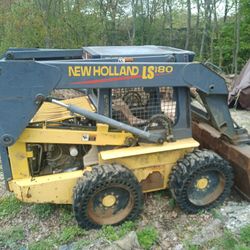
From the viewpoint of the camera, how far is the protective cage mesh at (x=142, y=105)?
12.1ft

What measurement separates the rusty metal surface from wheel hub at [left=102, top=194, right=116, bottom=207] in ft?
4.86

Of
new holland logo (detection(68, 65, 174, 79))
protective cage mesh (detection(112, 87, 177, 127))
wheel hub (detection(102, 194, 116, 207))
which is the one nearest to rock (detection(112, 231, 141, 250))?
wheel hub (detection(102, 194, 116, 207))

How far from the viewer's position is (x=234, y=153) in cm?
401

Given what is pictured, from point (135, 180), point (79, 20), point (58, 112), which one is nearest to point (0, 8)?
point (79, 20)

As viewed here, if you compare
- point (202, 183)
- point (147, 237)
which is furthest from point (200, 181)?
point (147, 237)

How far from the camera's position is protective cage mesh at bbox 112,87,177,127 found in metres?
3.70

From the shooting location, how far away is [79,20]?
38.4ft

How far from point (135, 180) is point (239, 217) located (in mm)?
1206

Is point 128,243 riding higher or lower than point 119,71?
lower

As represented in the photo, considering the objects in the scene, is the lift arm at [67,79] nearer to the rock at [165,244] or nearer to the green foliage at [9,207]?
the green foliage at [9,207]

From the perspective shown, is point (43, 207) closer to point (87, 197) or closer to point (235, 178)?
point (87, 197)

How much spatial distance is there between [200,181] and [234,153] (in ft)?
1.78

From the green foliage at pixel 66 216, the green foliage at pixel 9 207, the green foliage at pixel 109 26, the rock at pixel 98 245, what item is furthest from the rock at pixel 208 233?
the green foliage at pixel 109 26

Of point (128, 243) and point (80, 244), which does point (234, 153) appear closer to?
point (128, 243)
